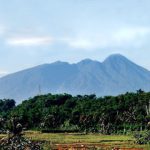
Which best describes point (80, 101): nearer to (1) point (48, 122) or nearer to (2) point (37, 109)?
(2) point (37, 109)

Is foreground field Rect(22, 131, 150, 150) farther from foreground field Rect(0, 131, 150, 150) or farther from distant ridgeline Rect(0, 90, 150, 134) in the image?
distant ridgeline Rect(0, 90, 150, 134)

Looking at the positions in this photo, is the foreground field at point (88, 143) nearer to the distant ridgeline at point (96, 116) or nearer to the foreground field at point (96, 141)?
the foreground field at point (96, 141)

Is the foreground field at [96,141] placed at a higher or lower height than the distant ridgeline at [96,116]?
lower

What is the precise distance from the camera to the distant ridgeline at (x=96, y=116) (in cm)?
11206

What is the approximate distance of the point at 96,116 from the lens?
4518 inches

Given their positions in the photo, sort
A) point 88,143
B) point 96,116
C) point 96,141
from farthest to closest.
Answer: point 96,116, point 96,141, point 88,143

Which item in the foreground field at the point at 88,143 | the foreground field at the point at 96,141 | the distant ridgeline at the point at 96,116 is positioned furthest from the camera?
the distant ridgeline at the point at 96,116

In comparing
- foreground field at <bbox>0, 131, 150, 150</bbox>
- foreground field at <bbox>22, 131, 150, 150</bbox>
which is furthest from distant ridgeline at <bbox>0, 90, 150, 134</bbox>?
foreground field at <bbox>0, 131, 150, 150</bbox>

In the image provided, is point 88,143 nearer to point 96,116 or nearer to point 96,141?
point 96,141

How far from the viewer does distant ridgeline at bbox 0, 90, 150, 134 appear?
112062 millimetres

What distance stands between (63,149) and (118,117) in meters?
50.4

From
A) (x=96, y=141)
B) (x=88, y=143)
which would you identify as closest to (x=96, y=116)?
(x=96, y=141)

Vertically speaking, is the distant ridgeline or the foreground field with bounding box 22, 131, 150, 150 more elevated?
the distant ridgeline

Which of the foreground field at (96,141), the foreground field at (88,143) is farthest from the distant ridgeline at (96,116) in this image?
the foreground field at (88,143)
